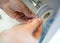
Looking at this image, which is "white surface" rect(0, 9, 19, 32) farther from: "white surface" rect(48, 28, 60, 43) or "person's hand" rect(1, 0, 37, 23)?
"white surface" rect(48, 28, 60, 43)

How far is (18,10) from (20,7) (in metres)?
0.01

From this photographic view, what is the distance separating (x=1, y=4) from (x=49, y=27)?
18 cm

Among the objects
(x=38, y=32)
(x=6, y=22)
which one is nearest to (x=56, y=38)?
(x=38, y=32)

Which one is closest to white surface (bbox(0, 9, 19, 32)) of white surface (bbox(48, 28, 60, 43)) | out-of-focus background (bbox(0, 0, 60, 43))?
out-of-focus background (bbox(0, 0, 60, 43))

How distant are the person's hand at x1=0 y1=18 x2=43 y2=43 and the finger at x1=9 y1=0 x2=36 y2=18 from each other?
0.03 m

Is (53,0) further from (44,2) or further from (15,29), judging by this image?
(15,29)

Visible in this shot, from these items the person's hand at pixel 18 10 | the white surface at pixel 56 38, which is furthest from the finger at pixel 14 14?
the white surface at pixel 56 38

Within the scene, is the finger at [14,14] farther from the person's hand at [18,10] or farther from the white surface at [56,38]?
the white surface at [56,38]

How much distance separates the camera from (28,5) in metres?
0.41

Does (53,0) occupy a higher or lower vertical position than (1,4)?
lower

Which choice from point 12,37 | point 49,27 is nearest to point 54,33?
point 49,27

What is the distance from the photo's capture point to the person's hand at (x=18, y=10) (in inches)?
16.4

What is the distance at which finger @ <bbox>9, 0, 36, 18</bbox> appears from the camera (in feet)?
1.35

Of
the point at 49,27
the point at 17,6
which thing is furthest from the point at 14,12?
the point at 49,27
